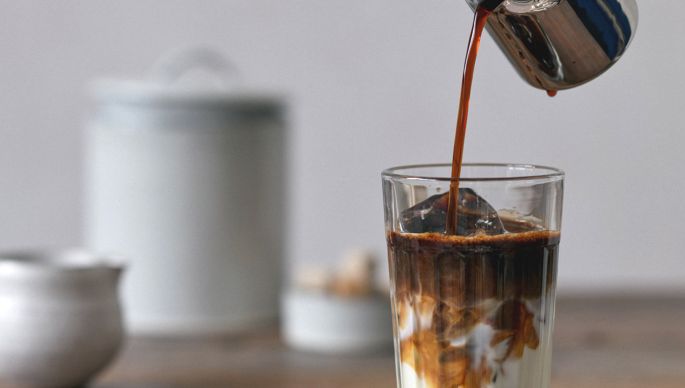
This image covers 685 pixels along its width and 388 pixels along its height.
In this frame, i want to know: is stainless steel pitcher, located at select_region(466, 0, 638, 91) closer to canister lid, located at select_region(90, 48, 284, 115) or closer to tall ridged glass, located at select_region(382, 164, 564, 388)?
tall ridged glass, located at select_region(382, 164, 564, 388)

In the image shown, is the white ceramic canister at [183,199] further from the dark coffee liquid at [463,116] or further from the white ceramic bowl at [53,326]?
the dark coffee liquid at [463,116]

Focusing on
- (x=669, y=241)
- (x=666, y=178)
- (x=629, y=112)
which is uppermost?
(x=629, y=112)

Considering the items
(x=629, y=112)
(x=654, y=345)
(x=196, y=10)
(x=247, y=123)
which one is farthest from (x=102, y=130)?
(x=629, y=112)

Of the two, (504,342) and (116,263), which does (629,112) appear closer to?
(116,263)

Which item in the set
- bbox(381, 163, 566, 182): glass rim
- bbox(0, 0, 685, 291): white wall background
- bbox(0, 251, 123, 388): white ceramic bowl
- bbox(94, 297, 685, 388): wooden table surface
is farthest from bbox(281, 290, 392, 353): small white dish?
bbox(0, 0, 685, 291): white wall background

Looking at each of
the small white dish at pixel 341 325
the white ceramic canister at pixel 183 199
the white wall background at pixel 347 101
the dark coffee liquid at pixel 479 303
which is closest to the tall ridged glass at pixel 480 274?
the dark coffee liquid at pixel 479 303

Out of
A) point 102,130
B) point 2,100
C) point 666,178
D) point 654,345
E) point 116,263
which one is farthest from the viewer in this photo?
point 666,178
